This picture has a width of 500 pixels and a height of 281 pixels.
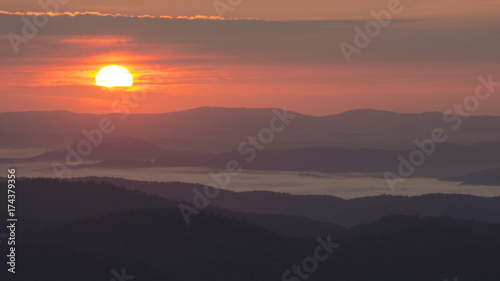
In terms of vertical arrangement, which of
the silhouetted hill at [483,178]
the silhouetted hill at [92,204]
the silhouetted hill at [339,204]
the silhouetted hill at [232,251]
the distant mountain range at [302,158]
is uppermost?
the distant mountain range at [302,158]

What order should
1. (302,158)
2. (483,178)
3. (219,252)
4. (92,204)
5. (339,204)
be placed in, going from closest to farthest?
(219,252)
(92,204)
(339,204)
(483,178)
(302,158)

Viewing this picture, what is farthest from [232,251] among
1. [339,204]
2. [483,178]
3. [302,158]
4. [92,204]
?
[302,158]

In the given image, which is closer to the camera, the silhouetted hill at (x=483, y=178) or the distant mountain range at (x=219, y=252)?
the distant mountain range at (x=219, y=252)

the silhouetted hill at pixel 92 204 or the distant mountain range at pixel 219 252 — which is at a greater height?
the silhouetted hill at pixel 92 204

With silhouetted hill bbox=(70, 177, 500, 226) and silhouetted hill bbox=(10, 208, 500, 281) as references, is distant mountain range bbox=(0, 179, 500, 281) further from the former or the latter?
silhouetted hill bbox=(70, 177, 500, 226)

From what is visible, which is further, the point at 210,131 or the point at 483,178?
the point at 210,131

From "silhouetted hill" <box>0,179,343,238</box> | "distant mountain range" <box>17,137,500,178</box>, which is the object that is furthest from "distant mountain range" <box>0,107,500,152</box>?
"silhouetted hill" <box>0,179,343,238</box>

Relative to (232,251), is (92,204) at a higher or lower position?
higher

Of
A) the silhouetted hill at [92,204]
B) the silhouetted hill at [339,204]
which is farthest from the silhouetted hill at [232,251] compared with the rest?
the silhouetted hill at [339,204]

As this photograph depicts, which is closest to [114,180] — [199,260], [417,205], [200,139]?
[417,205]

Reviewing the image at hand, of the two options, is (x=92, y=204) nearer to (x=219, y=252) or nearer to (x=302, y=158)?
(x=219, y=252)

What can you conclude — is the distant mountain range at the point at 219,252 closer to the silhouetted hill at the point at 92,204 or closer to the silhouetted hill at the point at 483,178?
the silhouetted hill at the point at 92,204
